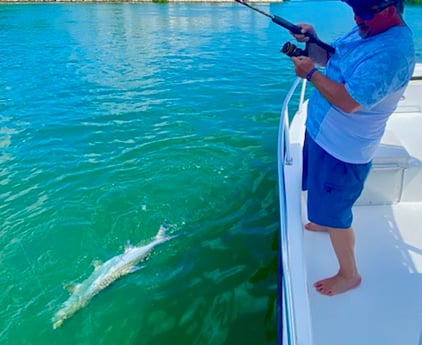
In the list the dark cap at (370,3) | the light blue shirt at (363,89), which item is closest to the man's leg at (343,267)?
the light blue shirt at (363,89)

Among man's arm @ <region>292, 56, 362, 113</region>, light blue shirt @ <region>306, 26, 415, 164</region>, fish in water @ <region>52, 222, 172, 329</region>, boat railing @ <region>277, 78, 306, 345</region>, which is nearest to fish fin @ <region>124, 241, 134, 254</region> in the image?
fish in water @ <region>52, 222, 172, 329</region>

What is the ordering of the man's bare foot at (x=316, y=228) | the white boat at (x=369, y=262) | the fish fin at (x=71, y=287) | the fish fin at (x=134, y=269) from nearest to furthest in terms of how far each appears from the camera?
the white boat at (x=369, y=262) < the man's bare foot at (x=316, y=228) < the fish fin at (x=71, y=287) < the fish fin at (x=134, y=269)

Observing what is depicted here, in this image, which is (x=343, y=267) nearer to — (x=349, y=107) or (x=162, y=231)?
(x=349, y=107)

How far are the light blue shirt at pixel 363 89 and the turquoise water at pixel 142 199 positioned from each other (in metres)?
1.67

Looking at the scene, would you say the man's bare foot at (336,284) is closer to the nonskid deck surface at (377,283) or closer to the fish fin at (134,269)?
the nonskid deck surface at (377,283)

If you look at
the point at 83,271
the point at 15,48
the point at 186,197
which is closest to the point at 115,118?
the point at 186,197

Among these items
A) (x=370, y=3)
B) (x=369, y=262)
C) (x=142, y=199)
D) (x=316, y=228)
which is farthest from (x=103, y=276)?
(x=370, y=3)

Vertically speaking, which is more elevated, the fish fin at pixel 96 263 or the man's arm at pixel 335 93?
the man's arm at pixel 335 93

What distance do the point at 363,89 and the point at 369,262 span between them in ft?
4.37

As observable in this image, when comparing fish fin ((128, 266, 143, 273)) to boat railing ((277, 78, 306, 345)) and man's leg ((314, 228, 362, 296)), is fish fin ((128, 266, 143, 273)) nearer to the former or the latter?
boat railing ((277, 78, 306, 345))

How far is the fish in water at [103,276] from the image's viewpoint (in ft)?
11.0

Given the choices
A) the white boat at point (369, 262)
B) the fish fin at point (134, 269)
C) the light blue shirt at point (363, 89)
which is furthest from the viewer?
the fish fin at point (134, 269)

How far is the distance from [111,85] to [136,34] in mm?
9930

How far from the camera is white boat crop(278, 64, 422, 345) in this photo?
2.09 metres
